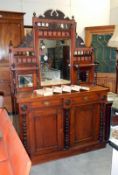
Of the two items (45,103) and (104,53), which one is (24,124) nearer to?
(45,103)

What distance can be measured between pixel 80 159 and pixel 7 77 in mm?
2285

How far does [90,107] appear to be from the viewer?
260 cm

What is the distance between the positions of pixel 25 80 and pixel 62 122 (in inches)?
29.1

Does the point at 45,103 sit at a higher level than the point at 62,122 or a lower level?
higher

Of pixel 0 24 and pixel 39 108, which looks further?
pixel 0 24

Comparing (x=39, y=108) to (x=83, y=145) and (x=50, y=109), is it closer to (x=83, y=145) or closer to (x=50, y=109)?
(x=50, y=109)

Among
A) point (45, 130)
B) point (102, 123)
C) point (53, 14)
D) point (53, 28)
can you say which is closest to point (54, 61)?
point (53, 28)

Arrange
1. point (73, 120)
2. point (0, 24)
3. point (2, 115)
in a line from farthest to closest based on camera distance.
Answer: point (0, 24), point (73, 120), point (2, 115)

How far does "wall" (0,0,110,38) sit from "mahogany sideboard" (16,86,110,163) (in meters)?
2.51

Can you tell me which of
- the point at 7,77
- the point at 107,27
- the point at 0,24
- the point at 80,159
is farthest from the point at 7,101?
the point at 107,27

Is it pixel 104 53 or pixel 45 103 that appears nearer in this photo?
pixel 45 103

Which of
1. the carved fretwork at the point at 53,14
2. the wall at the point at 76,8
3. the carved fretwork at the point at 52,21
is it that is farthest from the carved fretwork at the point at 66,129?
the wall at the point at 76,8

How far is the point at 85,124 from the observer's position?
8.60 ft

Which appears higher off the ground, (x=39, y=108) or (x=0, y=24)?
(x=0, y=24)
